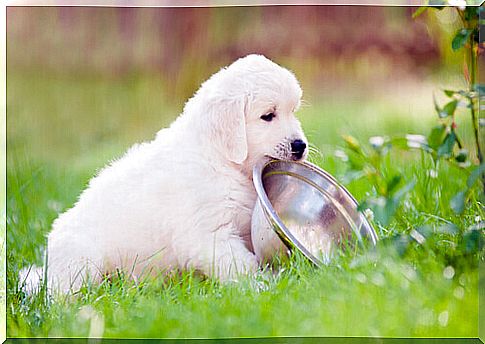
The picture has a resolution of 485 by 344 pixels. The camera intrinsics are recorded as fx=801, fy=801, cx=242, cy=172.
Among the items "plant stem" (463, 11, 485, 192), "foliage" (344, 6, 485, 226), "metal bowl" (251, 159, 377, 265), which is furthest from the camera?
"metal bowl" (251, 159, 377, 265)

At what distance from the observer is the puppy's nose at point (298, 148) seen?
3.27m

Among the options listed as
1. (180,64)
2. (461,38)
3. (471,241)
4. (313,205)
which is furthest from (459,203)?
(180,64)

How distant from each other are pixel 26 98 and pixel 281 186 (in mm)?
1130

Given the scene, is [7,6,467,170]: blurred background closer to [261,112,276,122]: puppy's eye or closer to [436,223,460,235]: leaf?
[261,112,276,122]: puppy's eye

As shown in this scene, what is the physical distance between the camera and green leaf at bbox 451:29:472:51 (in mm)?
3076

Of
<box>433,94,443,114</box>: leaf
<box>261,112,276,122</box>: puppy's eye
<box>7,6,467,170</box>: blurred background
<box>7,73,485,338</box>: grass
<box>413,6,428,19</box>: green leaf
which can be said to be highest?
<box>413,6,428,19</box>: green leaf

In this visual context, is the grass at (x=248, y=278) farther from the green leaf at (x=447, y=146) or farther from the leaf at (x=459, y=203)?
the green leaf at (x=447, y=146)

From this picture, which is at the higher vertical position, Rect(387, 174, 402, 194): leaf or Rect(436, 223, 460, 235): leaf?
Rect(387, 174, 402, 194): leaf

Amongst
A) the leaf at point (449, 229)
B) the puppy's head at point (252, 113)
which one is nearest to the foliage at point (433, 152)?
the leaf at point (449, 229)

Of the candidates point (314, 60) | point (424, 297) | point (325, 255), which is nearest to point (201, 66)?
point (314, 60)

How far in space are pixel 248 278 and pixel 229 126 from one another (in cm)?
61

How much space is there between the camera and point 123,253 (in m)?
3.27

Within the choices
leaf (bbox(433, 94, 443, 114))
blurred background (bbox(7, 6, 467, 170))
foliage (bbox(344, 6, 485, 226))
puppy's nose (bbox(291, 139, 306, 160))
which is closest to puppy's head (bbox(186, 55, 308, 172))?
puppy's nose (bbox(291, 139, 306, 160))

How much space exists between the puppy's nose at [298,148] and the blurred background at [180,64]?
0.73ft
